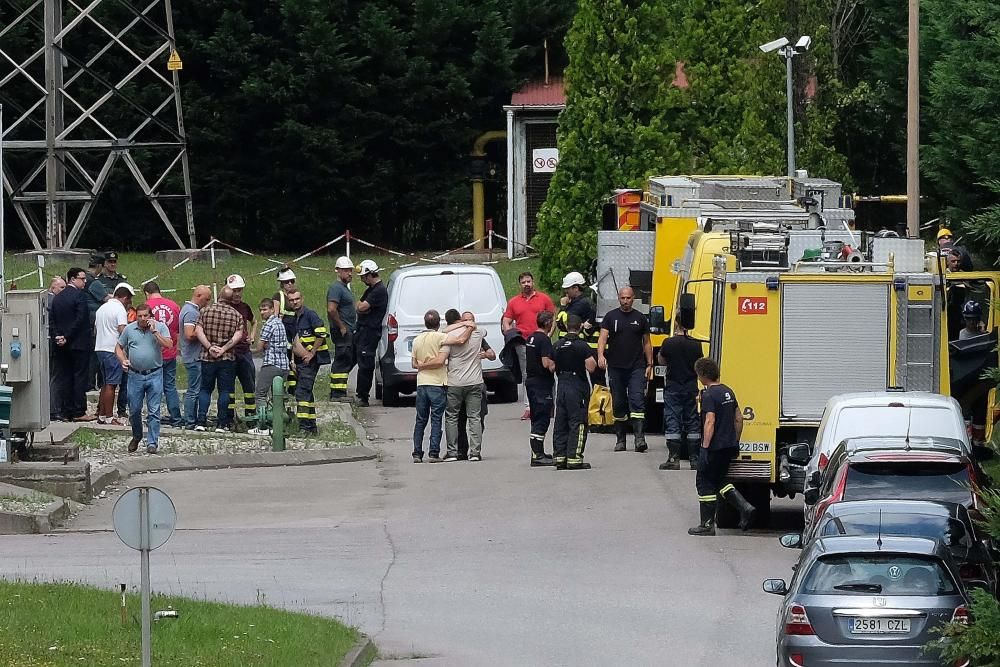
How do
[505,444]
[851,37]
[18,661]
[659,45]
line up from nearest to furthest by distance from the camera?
1. [18,661]
2. [505,444]
3. [659,45]
4. [851,37]

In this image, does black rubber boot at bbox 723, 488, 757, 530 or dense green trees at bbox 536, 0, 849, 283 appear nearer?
black rubber boot at bbox 723, 488, 757, 530

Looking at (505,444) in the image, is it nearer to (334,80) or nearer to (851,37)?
(334,80)

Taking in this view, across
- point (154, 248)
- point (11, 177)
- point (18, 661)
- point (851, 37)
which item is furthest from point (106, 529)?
point (851, 37)

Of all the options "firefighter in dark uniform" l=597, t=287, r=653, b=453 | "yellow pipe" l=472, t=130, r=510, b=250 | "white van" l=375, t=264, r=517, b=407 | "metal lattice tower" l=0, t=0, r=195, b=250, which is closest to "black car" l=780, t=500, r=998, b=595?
"firefighter in dark uniform" l=597, t=287, r=653, b=453

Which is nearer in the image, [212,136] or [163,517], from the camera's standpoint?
[163,517]

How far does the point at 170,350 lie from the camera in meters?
21.9

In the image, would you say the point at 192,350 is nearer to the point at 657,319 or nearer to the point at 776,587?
the point at 657,319

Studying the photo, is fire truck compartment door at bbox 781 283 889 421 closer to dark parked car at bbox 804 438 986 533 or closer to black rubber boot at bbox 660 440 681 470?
dark parked car at bbox 804 438 986 533

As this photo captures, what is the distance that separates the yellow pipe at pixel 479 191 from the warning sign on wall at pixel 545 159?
120 inches

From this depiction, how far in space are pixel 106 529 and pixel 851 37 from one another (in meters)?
41.3

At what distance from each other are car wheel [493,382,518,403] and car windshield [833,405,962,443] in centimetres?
1188

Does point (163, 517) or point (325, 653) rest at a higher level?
point (163, 517)

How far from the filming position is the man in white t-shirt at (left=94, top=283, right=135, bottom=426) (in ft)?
74.0

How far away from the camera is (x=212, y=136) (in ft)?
166
